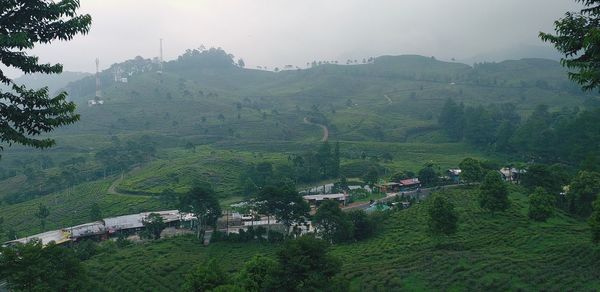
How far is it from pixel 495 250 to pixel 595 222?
6139 millimetres

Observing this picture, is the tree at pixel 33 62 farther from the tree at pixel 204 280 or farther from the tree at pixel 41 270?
the tree at pixel 41 270

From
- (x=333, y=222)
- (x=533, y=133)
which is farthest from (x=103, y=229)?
(x=533, y=133)

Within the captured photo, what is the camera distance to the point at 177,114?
126m

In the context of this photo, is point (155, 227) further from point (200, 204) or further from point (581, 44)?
point (581, 44)

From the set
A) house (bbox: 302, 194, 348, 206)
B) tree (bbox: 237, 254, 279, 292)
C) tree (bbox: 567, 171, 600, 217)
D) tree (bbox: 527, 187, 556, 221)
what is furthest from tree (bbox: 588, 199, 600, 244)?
house (bbox: 302, 194, 348, 206)

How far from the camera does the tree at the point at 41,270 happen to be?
22500mm

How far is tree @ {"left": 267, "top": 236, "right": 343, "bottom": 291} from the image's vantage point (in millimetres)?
19469

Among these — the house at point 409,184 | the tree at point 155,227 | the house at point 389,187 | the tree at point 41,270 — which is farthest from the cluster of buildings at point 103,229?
the house at point 409,184

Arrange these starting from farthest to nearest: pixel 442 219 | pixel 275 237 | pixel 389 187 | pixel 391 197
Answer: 1. pixel 389 187
2. pixel 391 197
3. pixel 275 237
4. pixel 442 219

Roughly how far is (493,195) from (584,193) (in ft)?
29.5

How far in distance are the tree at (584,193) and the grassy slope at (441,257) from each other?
2501 millimetres

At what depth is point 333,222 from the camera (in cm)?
3784

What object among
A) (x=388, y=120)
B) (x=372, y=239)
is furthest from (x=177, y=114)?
(x=372, y=239)

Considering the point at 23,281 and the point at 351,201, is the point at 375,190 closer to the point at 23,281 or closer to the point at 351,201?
the point at 351,201
